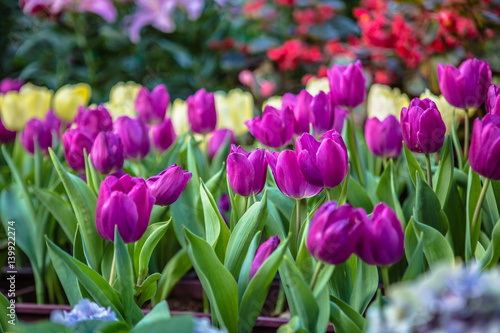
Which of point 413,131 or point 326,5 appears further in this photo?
point 326,5

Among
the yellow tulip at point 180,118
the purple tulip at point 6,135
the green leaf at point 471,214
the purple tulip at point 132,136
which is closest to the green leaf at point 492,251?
the green leaf at point 471,214

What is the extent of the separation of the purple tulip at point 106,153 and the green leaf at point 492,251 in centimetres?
45

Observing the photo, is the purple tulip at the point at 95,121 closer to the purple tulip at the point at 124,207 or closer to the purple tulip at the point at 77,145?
the purple tulip at the point at 77,145

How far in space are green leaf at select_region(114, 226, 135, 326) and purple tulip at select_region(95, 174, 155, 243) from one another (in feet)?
0.05

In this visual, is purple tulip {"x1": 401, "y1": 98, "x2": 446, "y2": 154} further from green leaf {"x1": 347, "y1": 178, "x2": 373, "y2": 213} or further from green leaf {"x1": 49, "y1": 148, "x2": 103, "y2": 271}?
green leaf {"x1": 49, "y1": 148, "x2": 103, "y2": 271}

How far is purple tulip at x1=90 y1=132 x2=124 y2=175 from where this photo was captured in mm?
696

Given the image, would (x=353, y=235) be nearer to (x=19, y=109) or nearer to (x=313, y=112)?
(x=313, y=112)

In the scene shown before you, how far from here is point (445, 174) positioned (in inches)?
26.3

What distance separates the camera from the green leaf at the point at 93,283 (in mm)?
534

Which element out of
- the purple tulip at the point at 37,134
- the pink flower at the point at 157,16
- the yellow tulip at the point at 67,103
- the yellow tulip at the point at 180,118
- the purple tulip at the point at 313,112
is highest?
the purple tulip at the point at 313,112

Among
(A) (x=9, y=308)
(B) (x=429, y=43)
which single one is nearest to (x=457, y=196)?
(A) (x=9, y=308)

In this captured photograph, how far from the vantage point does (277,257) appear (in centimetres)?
48

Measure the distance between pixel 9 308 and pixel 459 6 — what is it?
1122 millimetres

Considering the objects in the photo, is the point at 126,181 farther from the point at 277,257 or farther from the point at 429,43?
the point at 429,43
